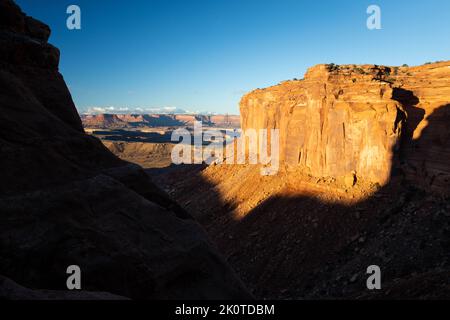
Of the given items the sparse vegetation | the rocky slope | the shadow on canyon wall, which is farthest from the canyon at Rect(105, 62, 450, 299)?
the rocky slope

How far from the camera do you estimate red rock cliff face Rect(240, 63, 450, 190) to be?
24984 mm

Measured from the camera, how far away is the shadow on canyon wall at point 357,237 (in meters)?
19.1

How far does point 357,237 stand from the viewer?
22.9 meters

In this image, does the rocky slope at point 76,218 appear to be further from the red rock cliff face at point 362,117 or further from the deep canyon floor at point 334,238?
the red rock cliff face at point 362,117

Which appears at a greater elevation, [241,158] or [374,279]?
[241,158]

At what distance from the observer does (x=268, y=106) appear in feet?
155

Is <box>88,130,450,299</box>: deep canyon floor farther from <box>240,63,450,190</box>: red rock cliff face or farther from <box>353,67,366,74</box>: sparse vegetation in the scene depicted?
<box>353,67,366,74</box>: sparse vegetation

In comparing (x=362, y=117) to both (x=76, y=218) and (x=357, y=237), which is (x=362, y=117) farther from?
(x=76, y=218)

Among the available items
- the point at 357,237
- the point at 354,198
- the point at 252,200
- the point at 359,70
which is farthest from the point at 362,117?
the point at 252,200

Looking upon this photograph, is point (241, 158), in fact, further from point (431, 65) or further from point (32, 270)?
point (32, 270)

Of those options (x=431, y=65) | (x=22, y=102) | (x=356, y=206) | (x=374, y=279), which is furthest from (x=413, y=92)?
(x=22, y=102)

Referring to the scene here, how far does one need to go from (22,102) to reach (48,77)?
→ 7.18 feet
